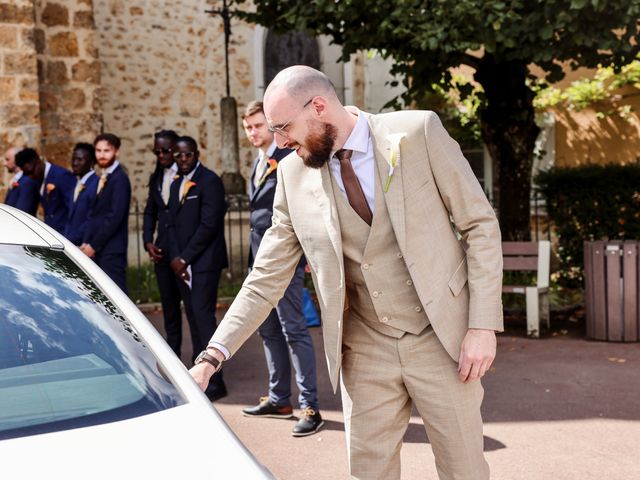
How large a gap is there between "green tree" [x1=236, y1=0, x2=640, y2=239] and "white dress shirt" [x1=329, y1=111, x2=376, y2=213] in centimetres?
535

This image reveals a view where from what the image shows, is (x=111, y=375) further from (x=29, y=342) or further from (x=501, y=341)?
(x=501, y=341)

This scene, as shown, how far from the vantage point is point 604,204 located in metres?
10.6

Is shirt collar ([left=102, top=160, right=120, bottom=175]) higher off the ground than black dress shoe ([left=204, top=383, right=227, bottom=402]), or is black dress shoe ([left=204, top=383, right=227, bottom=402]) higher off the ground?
shirt collar ([left=102, top=160, right=120, bottom=175])

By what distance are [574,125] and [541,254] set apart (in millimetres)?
8613

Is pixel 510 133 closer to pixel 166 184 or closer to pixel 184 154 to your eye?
pixel 166 184

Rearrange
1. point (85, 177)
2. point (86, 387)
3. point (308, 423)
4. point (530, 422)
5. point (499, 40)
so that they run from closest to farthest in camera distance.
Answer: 1. point (86, 387)
2. point (308, 423)
3. point (530, 422)
4. point (85, 177)
5. point (499, 40)

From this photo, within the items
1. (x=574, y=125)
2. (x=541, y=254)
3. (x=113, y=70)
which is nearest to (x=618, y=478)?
(x=541, y=254)

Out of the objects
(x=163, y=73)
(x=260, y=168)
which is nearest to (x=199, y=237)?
(x=260, y=168)

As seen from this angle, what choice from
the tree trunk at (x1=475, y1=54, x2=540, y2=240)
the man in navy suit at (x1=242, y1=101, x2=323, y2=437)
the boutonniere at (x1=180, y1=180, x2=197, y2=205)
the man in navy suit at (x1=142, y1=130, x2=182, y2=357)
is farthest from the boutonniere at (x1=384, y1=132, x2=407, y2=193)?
the tree trunk at (x1=475, y1=54, x2=540, y2=240)

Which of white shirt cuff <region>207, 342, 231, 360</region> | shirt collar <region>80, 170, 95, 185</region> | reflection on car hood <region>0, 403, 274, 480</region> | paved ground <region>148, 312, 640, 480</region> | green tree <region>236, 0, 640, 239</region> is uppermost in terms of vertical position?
green tree <region>236, 0, 640, 239</region>

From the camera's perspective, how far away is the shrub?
10539 mm

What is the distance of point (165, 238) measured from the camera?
6934mm

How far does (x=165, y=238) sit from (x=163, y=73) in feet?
37.2

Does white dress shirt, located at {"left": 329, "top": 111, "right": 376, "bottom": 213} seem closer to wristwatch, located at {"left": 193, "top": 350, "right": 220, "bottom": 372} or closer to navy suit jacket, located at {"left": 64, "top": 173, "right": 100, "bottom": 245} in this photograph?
wristwatch, located at {"left": 193, "top": 350, "right": 220, "bottom": 372}
